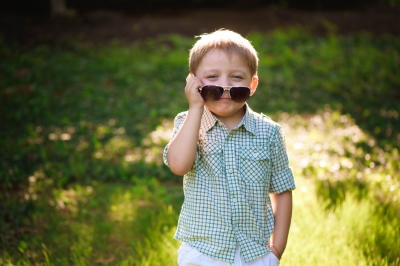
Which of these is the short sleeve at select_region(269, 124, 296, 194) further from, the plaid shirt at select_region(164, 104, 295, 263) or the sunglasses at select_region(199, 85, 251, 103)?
the sunglasses at select_region(199, 85, 251, 103)

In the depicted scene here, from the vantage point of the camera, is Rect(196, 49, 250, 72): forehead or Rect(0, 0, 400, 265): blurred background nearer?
Rect(196, 49, 250, 72): forehead

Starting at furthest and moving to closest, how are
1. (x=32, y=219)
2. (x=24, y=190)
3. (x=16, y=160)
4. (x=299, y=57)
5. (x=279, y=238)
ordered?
1. (x=299, y=57)
2. (x=16, y=160)
3. (x=24, y=190)
4. (x=32, y=219)
5. (x=279, y=238)

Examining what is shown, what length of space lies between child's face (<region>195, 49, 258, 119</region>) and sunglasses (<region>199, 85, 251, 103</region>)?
0.09 ft

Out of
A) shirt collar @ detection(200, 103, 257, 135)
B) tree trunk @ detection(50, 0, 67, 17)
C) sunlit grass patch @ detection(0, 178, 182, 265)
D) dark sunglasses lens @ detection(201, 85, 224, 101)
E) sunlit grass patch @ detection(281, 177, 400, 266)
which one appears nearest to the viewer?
dark sunglasses lens @ detection(201, 85, 224, 101)

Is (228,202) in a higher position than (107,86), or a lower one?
higher

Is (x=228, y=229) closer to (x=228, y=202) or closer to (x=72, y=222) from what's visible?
(x=228, y=202)

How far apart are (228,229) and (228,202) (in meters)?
0.12

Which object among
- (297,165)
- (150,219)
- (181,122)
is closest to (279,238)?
(181,122)

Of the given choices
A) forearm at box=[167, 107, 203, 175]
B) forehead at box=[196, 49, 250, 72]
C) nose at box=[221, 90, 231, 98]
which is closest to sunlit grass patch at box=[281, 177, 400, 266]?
forearm at box=[167, 107, 203, 175]

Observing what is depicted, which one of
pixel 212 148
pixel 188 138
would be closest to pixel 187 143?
pixel 188 138

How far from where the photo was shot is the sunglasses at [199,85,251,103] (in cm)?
207

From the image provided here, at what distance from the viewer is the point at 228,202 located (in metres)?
2.12

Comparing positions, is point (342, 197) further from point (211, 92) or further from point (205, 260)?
point (211, 92)

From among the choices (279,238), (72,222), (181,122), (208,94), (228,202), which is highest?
(208,94)
